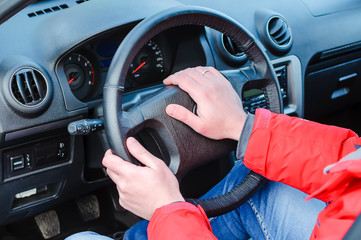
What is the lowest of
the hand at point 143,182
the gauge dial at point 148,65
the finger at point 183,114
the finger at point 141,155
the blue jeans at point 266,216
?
the blue jeans at point 266,216

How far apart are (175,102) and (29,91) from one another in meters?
0.34

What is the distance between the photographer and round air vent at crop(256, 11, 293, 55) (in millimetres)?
1547

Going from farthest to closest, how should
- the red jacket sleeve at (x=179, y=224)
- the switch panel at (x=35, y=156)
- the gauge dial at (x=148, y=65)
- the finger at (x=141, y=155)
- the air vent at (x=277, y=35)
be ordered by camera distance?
the air vent at (x=277, y=35) → the gauge dial at (x=148, y=65) → the switch panel at (x=35, y=156) → the finger at (x=141, y=155) → the red jacket sleeve at (x=179, y=224)

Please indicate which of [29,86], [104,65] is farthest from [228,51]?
[29,86]

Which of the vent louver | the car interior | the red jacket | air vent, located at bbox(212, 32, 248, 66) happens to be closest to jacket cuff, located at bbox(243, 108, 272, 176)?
the red jacket

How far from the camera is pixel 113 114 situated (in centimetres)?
91

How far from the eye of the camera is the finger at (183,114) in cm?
99

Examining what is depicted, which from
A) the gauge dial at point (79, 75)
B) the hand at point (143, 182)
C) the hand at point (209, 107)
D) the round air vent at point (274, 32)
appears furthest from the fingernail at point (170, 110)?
the round air vent at point (274, 32)

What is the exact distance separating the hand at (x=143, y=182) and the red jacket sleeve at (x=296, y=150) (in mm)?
198

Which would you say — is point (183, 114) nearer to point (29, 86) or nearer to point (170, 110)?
point (170, 110)

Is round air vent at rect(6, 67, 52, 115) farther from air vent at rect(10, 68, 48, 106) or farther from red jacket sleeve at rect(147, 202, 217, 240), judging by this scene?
red jacket sleeve at rect(147, 202, 217, 240)

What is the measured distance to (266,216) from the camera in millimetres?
1099

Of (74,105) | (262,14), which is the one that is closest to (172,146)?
(74,105)

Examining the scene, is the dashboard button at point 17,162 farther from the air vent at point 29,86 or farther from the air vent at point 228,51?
the air vent at point 228,51
